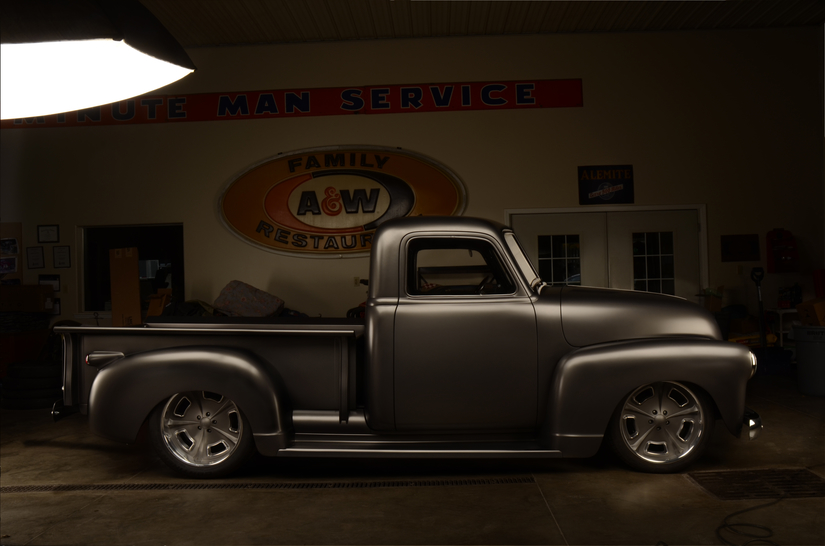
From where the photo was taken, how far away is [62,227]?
24.5 feet

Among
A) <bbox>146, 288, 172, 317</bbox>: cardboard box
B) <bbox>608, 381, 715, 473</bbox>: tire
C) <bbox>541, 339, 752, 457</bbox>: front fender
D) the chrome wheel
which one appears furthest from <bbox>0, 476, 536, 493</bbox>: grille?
<bbox>146, 288, 172, 317</bbox>: cardboard box

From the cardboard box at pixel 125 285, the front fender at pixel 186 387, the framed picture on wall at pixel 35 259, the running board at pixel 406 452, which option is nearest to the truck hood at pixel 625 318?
the running board at pixel 406 452

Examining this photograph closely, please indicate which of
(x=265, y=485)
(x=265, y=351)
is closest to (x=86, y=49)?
(x=265, y=351)

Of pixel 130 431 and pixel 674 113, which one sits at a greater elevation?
pixel 674 113

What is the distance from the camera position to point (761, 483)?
124 inches

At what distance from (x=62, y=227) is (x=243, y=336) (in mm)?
5679

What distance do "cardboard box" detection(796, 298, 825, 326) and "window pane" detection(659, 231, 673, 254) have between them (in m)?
1.77

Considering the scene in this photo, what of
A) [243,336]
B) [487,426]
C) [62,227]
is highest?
[62,227]

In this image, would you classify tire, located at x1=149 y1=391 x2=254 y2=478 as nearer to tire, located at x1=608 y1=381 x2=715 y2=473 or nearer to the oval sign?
tire, located at x1=608 y1=381 x2=715 y2=473

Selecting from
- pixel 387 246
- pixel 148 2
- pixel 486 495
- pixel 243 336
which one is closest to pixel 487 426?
pixel 486 495

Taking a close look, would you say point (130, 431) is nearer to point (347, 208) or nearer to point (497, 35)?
point (347, 208)

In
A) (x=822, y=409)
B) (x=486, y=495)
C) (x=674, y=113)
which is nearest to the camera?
(x=486, y=495)

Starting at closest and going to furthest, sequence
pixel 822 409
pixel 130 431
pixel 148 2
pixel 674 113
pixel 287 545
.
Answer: pixel 287 545, pixel 130 431, pixel 822 409, pixel 148 2, pixel 674 113

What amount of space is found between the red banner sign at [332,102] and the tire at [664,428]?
4.87m
